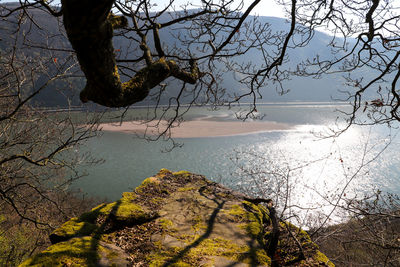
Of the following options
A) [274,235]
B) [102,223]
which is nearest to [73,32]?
[102,223]

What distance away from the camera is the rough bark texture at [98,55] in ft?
3.96

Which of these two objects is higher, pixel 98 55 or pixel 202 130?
pixel 98 55

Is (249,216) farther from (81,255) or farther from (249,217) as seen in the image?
(81,255)

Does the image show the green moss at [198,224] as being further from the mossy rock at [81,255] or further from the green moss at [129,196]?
the green moss at [129,196]

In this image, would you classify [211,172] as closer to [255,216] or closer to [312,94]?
[255,216]

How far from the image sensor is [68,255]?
2.48 meters

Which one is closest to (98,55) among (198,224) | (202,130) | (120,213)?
(120,213)

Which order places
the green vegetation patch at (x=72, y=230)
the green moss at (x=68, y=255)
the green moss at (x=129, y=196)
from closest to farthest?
the green moss at (x=68, y=255)
the green vegetation patch at (x=72, y=230)
the green moss at (x=129, y=196)

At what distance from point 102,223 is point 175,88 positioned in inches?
3841

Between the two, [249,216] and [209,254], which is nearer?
[209,254]

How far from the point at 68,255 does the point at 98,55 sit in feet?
7.36

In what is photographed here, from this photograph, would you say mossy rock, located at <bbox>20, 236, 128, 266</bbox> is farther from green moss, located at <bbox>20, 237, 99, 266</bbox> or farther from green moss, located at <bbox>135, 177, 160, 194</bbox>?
green moss, located at <bbox>135, 177, 160, 194</bbox>

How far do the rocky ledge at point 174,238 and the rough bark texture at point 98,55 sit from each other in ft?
6.18

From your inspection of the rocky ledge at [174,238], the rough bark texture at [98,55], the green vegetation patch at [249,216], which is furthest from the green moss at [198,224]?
the rough bark texture at [98,55]
